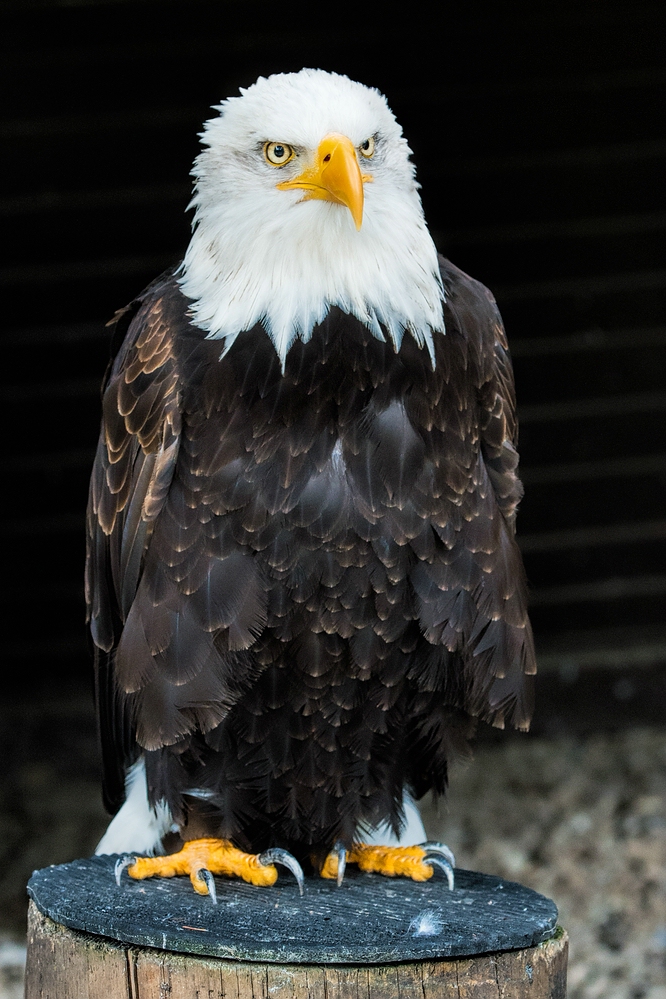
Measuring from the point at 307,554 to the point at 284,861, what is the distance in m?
0.74

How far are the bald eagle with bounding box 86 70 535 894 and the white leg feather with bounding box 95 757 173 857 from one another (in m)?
0.23

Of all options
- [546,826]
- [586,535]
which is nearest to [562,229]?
[586,535]

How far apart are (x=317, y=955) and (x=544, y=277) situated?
3560mm

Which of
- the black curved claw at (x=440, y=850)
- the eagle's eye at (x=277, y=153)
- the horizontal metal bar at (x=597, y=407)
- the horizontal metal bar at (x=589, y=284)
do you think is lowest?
the black curved claw at (x=440, y=850)

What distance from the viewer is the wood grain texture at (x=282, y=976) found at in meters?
2.32

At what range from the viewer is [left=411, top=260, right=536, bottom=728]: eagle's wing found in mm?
2777

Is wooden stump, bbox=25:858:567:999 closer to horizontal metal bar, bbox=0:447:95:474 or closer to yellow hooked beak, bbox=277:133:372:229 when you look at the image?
yellow hooked beak, bbox=277:133:372:229

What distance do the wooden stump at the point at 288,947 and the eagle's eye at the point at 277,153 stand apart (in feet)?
5.05

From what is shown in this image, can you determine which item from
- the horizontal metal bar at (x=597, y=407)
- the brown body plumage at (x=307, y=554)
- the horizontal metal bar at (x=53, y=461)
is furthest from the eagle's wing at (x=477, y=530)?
the horizontal metal bar at (x=53, y=461)

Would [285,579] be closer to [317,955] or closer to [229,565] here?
[229,565]

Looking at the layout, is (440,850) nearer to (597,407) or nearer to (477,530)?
(477,530)

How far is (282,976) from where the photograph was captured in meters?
2.33

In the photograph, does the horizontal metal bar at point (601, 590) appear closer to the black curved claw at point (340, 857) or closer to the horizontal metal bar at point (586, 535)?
the horizontal metal bar at point (586, 535)

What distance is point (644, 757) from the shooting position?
5723 mm
